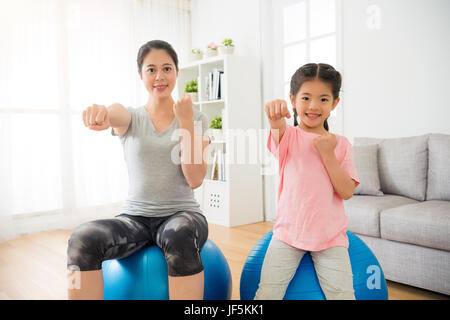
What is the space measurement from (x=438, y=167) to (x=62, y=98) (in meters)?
3.32

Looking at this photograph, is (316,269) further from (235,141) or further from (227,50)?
(227,50)

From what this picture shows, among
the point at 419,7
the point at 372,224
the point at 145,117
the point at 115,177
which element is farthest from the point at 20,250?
the point at 419,7

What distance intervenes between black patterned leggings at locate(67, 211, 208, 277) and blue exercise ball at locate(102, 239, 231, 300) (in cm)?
4

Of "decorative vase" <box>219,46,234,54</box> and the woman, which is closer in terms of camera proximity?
the woman

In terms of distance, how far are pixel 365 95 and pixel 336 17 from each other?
742 mm

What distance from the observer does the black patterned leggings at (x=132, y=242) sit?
1.20 m

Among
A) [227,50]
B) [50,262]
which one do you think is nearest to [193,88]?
[227,50]

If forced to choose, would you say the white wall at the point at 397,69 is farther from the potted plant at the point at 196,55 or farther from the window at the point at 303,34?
the potted plant at the point at 196,55

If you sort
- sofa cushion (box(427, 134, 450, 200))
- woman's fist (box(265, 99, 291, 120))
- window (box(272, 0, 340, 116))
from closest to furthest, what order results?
1. woman's fist (box(265, 99, 291, 120))
2. sofa cushion (box(427, 134, 450, 200))
3. window (box(272, 0, 340, 116))

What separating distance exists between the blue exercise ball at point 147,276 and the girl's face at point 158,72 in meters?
0.61

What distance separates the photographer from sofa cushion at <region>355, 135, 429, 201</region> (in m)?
2.45

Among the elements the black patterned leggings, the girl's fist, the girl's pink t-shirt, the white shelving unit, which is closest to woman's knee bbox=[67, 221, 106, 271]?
the black patterned leggings

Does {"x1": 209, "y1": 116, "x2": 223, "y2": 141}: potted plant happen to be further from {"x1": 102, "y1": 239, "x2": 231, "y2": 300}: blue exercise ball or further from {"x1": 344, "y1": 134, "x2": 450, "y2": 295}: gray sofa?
{"x1": 102, "y1": 239, "x2": 231, "y2": 300}: blue exercise ball

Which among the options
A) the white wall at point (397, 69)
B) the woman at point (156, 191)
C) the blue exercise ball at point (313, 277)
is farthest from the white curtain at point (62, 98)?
the blue exercise ball at point (313, 277)
